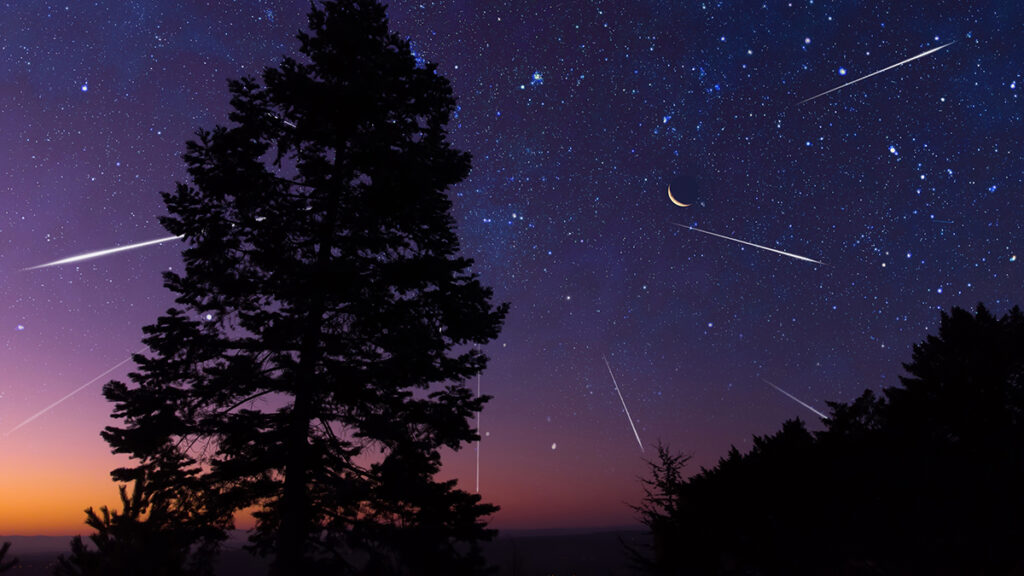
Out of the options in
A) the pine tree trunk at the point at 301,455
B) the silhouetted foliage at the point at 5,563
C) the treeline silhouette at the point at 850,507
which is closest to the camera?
the silhouetted foliage at the point at 5,563

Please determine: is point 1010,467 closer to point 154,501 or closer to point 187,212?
point 154,501

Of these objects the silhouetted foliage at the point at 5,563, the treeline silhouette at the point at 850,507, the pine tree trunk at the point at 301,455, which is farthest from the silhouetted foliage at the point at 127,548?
the treeline silhouette at the point at 850,507

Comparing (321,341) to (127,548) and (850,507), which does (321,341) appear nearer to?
(127,548)

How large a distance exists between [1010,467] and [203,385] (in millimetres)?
14801

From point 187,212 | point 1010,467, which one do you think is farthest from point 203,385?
point 1010,467

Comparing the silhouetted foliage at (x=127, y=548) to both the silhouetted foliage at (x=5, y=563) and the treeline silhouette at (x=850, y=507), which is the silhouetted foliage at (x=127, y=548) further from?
the treeline silhouette at (x=850, y=507)

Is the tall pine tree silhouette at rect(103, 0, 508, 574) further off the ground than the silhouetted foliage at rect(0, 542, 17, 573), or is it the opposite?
the tall pine tree silhouette at rect(103, 0, 508, 574)

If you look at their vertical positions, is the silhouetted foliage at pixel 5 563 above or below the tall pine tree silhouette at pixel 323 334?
below

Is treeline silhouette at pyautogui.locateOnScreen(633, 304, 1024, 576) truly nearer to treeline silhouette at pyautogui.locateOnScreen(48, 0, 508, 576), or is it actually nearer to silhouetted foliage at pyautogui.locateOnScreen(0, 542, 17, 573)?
treeline silhouette at pyautogui.locateOnScreen(48, 0, 508, 576)

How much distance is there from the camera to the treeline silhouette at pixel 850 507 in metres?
8.67

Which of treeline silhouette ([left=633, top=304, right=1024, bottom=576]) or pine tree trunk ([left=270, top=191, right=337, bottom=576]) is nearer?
treeline silhouette ([left=633, top=304, right=1024, bottom=576])

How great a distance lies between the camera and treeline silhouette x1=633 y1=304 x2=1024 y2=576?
867 centimetres

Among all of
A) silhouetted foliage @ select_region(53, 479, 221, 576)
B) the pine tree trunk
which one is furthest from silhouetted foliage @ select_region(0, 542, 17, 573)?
the pine tree trunk

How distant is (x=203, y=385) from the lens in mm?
10742
